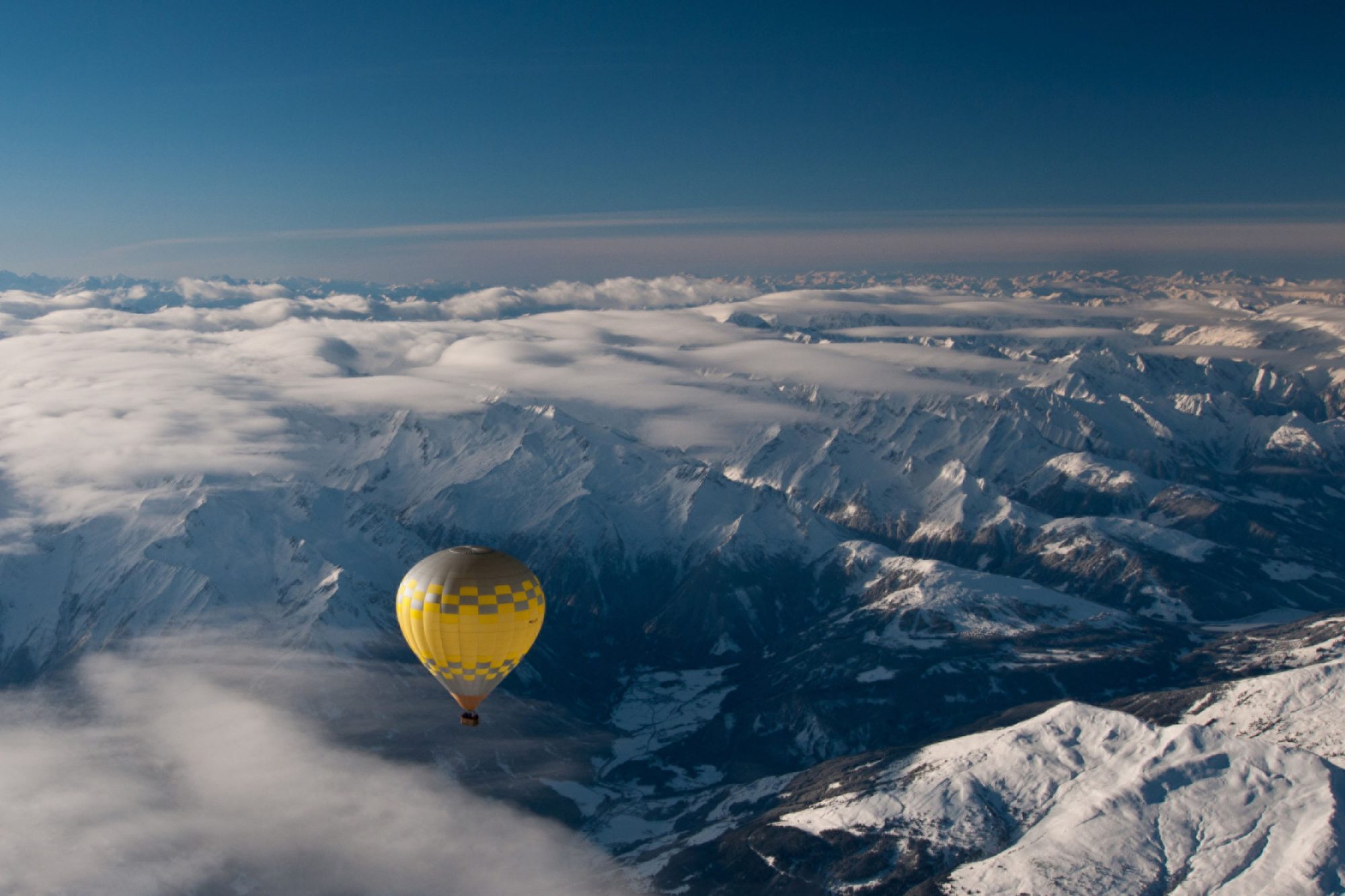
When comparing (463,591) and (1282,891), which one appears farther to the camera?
(1282,891)

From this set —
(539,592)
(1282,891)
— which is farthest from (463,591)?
(1282,891)

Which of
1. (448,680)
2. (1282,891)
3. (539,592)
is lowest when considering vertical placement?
(1282,891)

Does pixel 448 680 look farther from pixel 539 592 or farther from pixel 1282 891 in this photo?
pixel 1282 891

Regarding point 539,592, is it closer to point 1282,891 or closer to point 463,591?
point 463,591

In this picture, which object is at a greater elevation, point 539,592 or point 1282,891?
point 539,592

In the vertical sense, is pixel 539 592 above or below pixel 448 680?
above

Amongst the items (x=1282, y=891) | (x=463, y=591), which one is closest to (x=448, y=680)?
(x=463, y=591)
